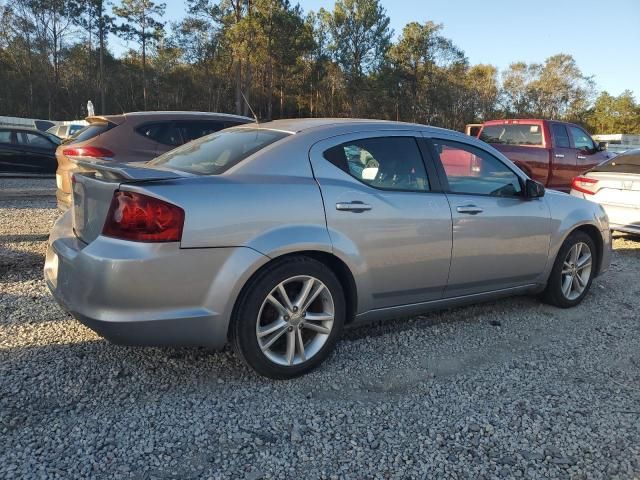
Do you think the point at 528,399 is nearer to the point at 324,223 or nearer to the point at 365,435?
the point at 365,435

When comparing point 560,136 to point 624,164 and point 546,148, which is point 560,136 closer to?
point 546,148

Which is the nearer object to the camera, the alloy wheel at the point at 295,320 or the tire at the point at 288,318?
the tire at the point at 288,318

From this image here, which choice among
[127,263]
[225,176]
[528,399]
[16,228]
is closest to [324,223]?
[225,176]

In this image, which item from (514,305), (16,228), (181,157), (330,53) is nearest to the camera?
(181,157)

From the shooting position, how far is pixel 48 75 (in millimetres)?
46844

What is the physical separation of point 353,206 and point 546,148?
8.68 m

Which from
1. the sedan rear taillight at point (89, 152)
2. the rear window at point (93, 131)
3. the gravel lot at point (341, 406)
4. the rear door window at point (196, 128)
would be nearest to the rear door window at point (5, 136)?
the rear window at point (93, 131)

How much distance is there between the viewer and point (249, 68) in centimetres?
4312

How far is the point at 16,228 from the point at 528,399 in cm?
646

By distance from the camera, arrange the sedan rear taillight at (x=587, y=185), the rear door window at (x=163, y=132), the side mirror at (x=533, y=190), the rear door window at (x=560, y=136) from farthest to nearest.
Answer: the rear door window at (x=560, y=136) < the sedan rear taillight at (x=587, y=185) < the rear door window at (x=163, y=132) < the side mirror at (x=533, y=190)

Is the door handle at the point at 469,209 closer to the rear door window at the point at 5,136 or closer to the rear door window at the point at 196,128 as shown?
the rear door window at the point at 196,128

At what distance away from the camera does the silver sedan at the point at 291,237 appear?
2.55 metres

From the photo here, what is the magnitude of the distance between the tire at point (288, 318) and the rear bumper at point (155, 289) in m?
0.11

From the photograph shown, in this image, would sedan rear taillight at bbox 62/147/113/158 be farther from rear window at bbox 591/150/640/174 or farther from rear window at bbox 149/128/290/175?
rear window at bbox 591/150/640/174
